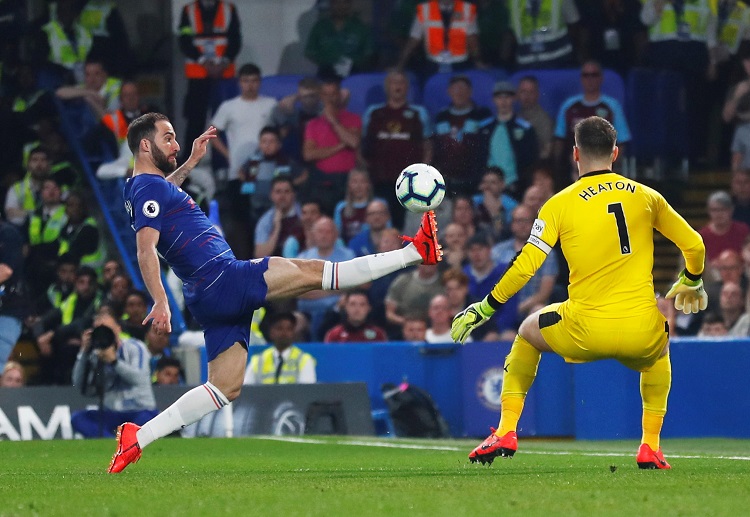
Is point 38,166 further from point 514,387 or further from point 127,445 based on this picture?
point 514,387

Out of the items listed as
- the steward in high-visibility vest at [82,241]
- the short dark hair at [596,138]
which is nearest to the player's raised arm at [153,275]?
the short dark hair at [596,138]

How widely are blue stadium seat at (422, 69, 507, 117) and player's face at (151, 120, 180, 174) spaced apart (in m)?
8.75

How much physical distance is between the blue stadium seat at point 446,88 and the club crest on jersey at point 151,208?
29.8ft

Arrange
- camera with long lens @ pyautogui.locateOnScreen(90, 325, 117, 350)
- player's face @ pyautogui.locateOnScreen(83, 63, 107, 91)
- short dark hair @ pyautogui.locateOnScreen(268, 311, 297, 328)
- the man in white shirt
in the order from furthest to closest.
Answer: player's face @ pyautogui.locateOnScreen(83, 63, 107, 91) → the man in white shirt → short dark hair @ pyautogui.locateOnScreen(268, 311, 297, 328) → camera with long lens @ pyautogui.locateOnScreen(90, 325, 117, 350)

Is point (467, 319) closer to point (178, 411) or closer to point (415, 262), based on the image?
point (415, 262)

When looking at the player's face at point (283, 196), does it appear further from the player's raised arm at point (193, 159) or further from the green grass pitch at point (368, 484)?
the player's raised arm at point (193, 159)

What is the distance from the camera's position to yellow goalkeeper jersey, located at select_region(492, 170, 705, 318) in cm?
797

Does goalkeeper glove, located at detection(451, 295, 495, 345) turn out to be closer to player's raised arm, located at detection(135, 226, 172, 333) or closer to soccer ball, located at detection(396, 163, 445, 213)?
soccer ball, located at detection(396, 163, 445, 213)

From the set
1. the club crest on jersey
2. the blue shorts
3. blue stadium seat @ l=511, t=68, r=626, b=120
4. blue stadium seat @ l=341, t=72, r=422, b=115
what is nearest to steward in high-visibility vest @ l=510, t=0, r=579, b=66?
blue stadium seat @ l=511, t=68, r=626, b=120

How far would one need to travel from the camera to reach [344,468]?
8.83 m

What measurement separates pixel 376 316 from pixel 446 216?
4.51 feet

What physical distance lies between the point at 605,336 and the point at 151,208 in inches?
99.5

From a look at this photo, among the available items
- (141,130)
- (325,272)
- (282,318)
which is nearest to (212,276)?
(325,272)

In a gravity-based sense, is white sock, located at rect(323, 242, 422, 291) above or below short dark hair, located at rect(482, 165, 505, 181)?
above
